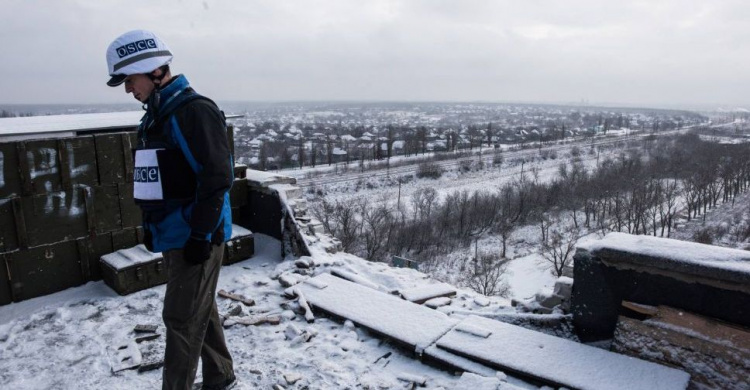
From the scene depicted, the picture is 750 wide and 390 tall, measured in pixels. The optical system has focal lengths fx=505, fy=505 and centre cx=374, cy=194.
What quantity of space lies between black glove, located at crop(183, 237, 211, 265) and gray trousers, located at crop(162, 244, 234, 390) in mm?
85

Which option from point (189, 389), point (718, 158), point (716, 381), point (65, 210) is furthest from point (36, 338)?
point (718, 158)

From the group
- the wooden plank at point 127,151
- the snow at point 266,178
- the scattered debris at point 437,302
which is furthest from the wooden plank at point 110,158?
the scattered debris at point 437,302

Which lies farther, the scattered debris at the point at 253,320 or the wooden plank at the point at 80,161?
the wooden plank at the point at 80,161

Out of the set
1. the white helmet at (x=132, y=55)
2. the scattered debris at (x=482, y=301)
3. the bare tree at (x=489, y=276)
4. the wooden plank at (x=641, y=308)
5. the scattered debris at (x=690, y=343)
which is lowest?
the bare tree at (x=489, y=276)

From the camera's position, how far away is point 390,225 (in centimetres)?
3372

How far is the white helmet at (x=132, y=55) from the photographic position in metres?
2.77

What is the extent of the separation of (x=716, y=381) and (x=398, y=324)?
7.42 ft

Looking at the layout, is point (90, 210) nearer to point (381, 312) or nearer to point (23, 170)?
point (23, 170)

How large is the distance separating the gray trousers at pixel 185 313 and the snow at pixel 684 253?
2.88 m

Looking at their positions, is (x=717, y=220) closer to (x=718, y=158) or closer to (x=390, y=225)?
(x=718, y=158)

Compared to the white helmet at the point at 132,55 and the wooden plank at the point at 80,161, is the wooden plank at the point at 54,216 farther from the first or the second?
the white helmet at the point at 132,55

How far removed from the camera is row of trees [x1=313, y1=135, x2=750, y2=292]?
3303 cm

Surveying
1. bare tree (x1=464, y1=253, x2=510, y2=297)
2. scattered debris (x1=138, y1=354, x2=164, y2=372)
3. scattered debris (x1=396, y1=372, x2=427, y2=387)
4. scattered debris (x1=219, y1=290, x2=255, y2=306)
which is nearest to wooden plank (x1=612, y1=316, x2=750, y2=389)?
scattered debris (x1=396, y1=372, x2=427, y2=387)

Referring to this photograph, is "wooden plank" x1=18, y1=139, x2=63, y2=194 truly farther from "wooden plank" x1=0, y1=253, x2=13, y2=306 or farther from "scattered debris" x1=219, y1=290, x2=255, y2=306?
"scattered debris" x1=219, y1=290, x2=255, y2=306
